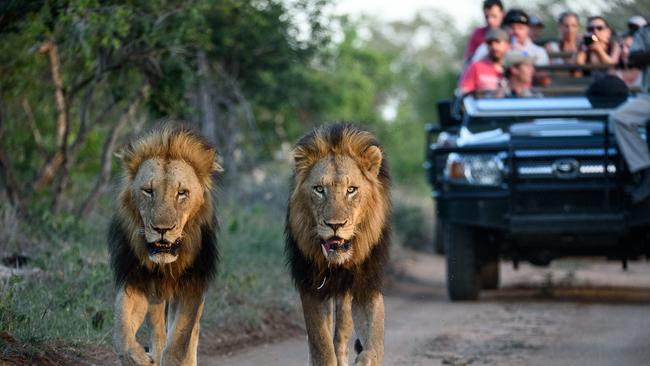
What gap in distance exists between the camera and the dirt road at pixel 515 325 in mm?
6402

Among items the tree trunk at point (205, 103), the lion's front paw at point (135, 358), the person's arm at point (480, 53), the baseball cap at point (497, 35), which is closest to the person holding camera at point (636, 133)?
the baseball cap at point (497, 35)

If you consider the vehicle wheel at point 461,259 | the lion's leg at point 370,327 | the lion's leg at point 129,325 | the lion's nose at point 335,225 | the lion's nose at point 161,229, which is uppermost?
the lion's nose at point 161,229

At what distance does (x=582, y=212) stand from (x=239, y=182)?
519 centimetres

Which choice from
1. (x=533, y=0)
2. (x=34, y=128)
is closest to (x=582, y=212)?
(x=34, y=128)

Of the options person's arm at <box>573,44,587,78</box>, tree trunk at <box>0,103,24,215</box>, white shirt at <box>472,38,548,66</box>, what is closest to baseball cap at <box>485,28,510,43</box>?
white shirt at <box>472,38,548,66</box>

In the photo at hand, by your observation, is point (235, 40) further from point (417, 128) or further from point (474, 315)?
point (417, 128)

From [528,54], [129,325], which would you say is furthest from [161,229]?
[528,54]

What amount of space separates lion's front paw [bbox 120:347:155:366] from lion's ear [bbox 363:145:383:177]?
121 cm

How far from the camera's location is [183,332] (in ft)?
16.5

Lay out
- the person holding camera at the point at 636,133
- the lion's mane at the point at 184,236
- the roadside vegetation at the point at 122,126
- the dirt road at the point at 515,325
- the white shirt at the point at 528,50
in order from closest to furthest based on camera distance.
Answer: the lion's mane at the point at 184,236, the dirt road at the point at 515,325, the roadside vegetation at the point at 122,126, the person holding camera at the point at 636,133, the white shirt at the point at 528,50

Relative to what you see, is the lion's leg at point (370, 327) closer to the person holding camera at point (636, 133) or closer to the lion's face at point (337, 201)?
the lion's face at point (337, 201)

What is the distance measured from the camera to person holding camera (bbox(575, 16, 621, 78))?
32.9ft

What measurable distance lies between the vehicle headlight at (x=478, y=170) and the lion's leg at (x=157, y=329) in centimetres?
370

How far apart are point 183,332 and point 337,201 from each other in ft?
2.68
